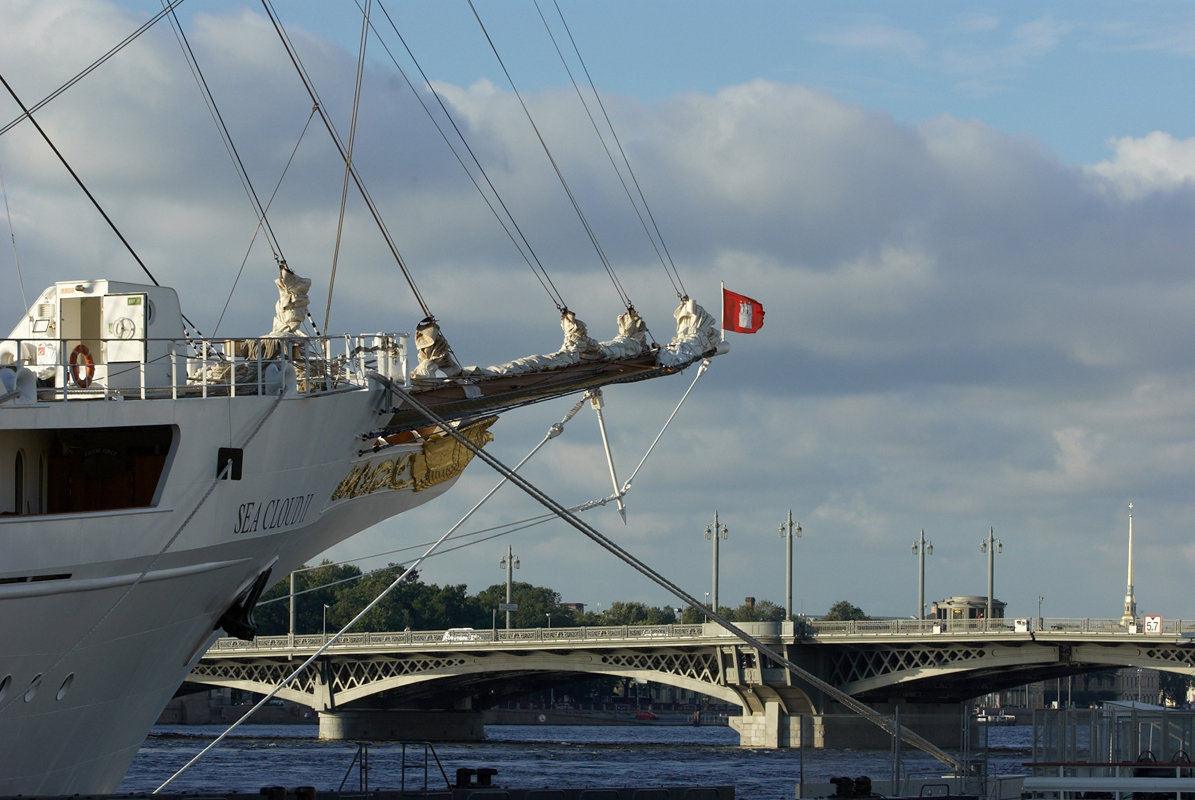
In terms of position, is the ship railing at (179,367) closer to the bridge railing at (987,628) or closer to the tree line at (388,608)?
the bridge railing at (987,628)

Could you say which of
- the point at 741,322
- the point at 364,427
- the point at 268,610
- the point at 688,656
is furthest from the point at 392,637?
the point at 364,427

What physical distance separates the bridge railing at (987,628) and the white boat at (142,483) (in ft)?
169

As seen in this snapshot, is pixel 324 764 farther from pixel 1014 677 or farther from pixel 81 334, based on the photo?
pixel 81 334

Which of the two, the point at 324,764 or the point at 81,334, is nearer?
the point at 81,334

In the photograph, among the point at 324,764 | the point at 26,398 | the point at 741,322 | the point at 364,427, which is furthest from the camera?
the point at 324,764

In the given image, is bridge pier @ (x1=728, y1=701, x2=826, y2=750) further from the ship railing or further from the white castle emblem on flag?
the ship railing

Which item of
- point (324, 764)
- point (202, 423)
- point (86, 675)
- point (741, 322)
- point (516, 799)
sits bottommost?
point (324, 764)

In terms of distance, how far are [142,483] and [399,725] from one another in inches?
2864

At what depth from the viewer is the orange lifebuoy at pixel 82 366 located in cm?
1869

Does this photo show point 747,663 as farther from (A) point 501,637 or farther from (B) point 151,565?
(B) point 151,565

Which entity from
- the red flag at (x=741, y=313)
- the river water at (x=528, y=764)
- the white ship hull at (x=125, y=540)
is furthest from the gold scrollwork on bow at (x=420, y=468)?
the river water at (x=528, y=764)

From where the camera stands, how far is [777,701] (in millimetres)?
79125

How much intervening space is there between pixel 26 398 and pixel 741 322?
17126mm

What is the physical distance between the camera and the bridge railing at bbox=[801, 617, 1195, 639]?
222 ft
